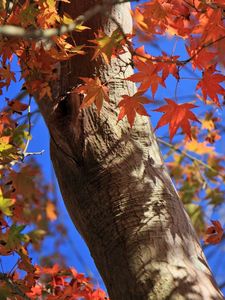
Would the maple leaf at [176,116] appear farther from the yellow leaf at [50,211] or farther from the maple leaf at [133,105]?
the yellow leaf at [50,211]

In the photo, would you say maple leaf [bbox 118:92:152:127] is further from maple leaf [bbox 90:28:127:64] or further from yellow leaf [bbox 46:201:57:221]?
yellow leaf [bbox 46:201:57:221]

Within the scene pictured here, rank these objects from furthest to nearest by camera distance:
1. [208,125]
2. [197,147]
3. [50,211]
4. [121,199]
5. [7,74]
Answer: [50,211] → [197,147] → [208,125] → [7,74] → [121,199]

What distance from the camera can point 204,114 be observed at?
4.32 metres

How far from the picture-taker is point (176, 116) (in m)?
1.82

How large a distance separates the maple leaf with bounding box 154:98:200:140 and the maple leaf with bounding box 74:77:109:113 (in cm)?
21

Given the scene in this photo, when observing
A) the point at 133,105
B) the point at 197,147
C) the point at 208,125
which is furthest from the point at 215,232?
the point at 197,147

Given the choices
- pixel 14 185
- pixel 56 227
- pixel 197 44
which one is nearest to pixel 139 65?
pixel 197 44

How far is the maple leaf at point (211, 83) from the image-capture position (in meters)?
1.83

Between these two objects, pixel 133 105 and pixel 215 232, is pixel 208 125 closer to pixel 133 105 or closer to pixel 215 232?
pixel 215 232

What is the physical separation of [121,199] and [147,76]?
41cm

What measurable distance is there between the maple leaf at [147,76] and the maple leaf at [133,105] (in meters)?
0.04

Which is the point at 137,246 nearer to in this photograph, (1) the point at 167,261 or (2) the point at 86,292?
(1) the point at 167,261

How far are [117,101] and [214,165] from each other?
262 cm

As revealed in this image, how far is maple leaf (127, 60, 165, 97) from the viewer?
1829mm
